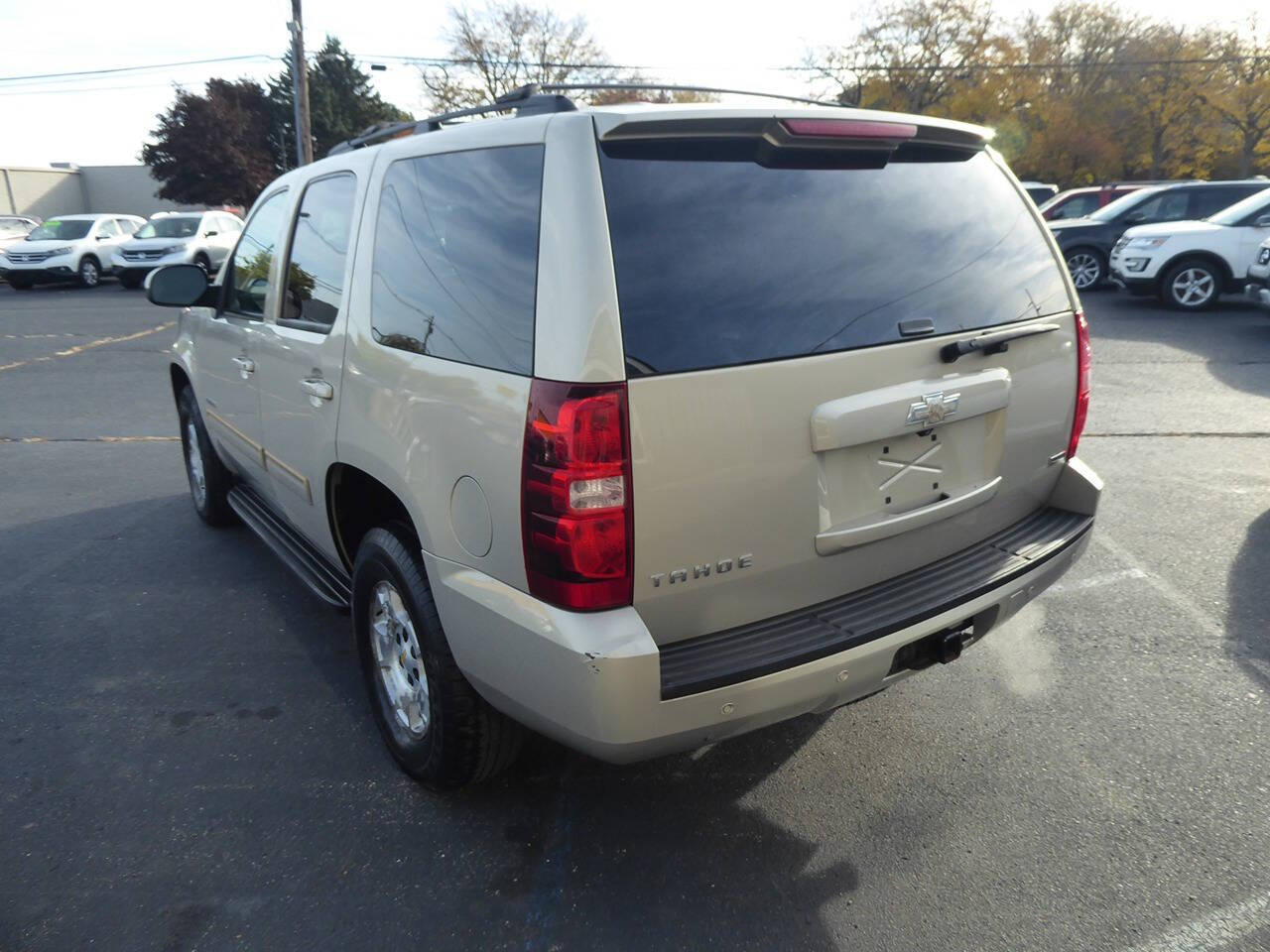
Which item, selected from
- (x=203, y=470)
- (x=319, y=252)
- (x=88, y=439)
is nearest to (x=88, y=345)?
(x=88, y=439)

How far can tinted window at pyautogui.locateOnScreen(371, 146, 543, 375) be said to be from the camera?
2.29m

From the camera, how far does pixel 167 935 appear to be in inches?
A: 94.0

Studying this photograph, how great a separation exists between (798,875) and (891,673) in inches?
23.7

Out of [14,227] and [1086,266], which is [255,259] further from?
[14,227]

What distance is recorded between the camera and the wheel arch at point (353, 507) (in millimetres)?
2943

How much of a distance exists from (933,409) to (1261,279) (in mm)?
10088

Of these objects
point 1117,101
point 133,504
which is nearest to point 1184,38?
point 1117,101

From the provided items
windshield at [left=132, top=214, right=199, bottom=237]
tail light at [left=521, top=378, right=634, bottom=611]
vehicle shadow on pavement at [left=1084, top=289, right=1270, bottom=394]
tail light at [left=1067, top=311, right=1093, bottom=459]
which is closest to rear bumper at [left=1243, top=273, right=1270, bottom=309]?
vehicle shadow on pavement at [left=1084, top=289, right=1270, bottom=394]

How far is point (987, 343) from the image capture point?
263 centimetres

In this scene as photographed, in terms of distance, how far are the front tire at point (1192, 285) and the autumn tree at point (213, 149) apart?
41.1 m

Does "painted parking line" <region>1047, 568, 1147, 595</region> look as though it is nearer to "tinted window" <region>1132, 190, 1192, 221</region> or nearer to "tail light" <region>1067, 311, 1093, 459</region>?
"tail light" <region>1067, 311, 1093, 459</region>

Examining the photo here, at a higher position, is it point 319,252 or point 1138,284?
point 319,252

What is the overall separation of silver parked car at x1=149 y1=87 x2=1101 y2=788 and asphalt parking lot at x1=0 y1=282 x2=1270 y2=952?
0.37 meters

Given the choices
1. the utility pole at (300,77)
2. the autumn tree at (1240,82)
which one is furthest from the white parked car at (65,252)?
the autumn tree at (1240,82)
